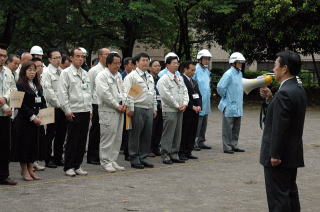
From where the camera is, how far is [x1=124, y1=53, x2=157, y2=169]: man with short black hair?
10.1 m

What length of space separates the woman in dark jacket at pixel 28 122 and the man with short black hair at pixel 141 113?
1.86 metres

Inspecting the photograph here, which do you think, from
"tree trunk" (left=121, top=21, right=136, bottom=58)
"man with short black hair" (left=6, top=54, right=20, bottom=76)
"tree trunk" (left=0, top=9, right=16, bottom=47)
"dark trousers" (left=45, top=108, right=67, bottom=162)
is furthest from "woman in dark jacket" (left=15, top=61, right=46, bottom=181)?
"tree trunk" (left=0, top=9, right=16, bottom=47)

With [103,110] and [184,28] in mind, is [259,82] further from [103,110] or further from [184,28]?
[184,28]


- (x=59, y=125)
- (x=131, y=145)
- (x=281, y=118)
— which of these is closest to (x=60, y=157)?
(x=59, y=125)

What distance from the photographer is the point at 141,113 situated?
10102 mm

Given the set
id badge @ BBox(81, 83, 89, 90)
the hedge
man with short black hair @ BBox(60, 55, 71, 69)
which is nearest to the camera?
id badge @ BBox(81, 83, 89, 90)

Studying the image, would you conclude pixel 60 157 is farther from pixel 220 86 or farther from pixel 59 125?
pixel 220 86

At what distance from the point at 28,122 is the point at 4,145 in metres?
0.54

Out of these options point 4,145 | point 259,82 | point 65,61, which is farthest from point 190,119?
point 259,82

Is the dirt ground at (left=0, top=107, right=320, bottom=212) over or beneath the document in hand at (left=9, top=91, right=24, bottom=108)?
beneath

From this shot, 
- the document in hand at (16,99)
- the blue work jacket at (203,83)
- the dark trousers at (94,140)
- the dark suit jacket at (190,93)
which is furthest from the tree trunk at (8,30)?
the document in hand at (16,99)

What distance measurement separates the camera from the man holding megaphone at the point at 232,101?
12.3m

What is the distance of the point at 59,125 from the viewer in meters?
10.2

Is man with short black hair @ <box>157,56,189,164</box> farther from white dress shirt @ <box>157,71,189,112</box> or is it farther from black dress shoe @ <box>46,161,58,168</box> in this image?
black dress shoe @ <box>46,161,58,168</box>
